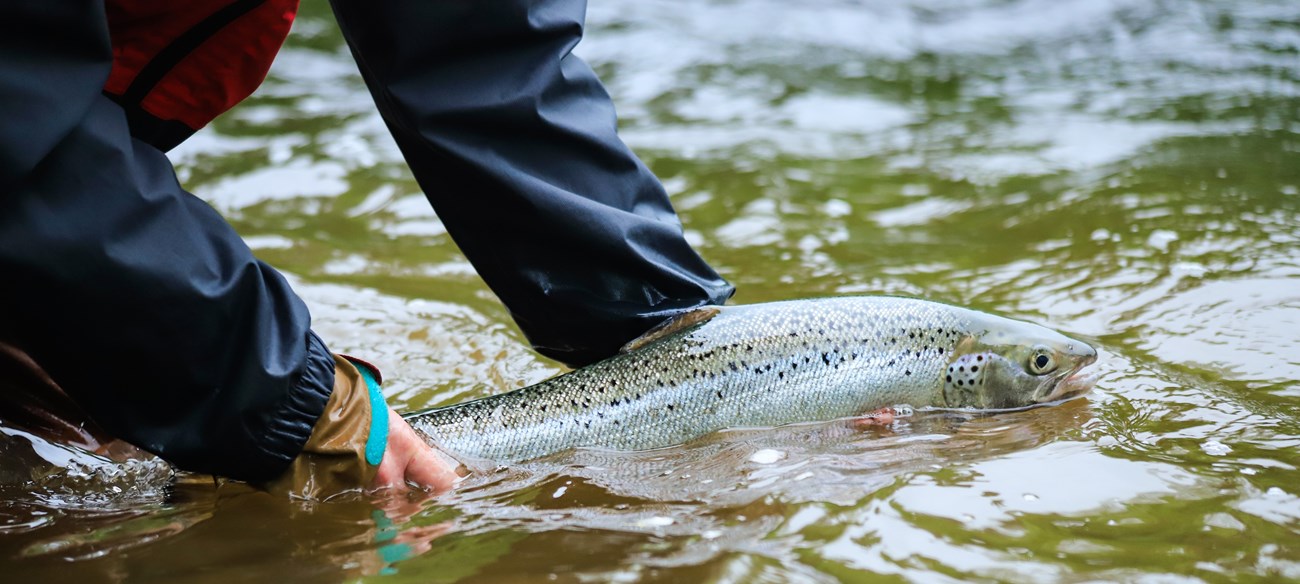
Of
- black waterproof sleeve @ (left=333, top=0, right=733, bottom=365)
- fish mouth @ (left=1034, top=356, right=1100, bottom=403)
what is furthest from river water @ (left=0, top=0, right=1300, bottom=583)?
black waterproof sleeve @ (left=333, top=0, right=733, bottom=365)

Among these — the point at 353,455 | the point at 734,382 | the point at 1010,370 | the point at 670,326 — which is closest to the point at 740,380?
the point at 734,382

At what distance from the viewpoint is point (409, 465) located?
321cm

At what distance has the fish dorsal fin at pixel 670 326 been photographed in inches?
142

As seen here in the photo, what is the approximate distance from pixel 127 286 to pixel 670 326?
1.56 meters

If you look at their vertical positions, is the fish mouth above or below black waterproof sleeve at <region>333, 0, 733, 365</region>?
below

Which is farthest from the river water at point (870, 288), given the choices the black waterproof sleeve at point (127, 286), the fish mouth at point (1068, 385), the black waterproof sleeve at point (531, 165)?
the black waterproof sleeve at point (531, 165)

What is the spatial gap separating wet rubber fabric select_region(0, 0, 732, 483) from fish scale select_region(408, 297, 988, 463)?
0.17 m

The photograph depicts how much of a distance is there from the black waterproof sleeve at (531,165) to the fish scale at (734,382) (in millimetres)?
162

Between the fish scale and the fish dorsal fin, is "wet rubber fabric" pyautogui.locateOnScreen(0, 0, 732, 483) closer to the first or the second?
the fish dorsal fin

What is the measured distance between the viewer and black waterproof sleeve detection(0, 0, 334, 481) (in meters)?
2.40

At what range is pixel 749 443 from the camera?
3.41 metres

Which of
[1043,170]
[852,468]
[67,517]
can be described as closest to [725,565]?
[852,468]

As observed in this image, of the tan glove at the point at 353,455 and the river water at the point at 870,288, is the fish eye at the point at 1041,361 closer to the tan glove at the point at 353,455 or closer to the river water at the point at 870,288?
the river water at the point at 870,288

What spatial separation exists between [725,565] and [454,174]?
1.31 m
